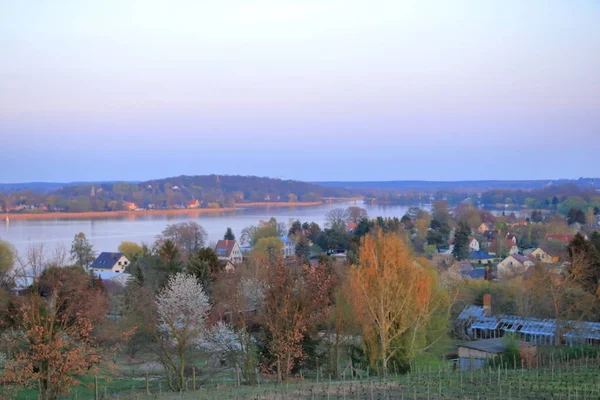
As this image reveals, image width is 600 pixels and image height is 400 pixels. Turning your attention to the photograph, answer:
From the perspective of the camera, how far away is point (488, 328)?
89.8ft

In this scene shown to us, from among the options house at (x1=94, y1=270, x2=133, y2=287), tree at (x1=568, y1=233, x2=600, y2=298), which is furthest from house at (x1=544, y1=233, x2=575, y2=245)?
house at (x1=94, y1=270, x2=133, y2=287)

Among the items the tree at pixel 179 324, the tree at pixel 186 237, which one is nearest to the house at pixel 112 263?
the tree at pixel 186 237

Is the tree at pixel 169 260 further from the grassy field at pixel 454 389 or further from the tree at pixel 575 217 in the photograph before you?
the tree at pixel 575 217

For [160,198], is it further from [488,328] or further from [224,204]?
[488,328]

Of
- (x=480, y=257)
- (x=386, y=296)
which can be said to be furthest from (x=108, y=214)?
(x=386, y=296)

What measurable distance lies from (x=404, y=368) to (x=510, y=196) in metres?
151

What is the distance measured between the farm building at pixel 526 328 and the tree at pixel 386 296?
321 inches

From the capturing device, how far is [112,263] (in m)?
48.0

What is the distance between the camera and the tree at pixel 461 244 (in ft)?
168

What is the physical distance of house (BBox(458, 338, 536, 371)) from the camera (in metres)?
19.1

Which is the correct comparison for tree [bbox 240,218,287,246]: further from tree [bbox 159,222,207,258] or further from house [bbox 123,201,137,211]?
house [bbox 123,201,137,211]

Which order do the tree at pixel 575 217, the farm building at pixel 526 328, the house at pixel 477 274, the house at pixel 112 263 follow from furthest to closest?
1. the tree at pixel 575 217
2. the house at pixel 112 263
3. the house at pixel 477 274
4. the farm building at pixel 526 328

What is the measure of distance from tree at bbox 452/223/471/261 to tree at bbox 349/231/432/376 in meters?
35.5

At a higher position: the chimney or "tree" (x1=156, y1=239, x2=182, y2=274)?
"tree" (x1=156, y1=239, x2=182, y2=274)
